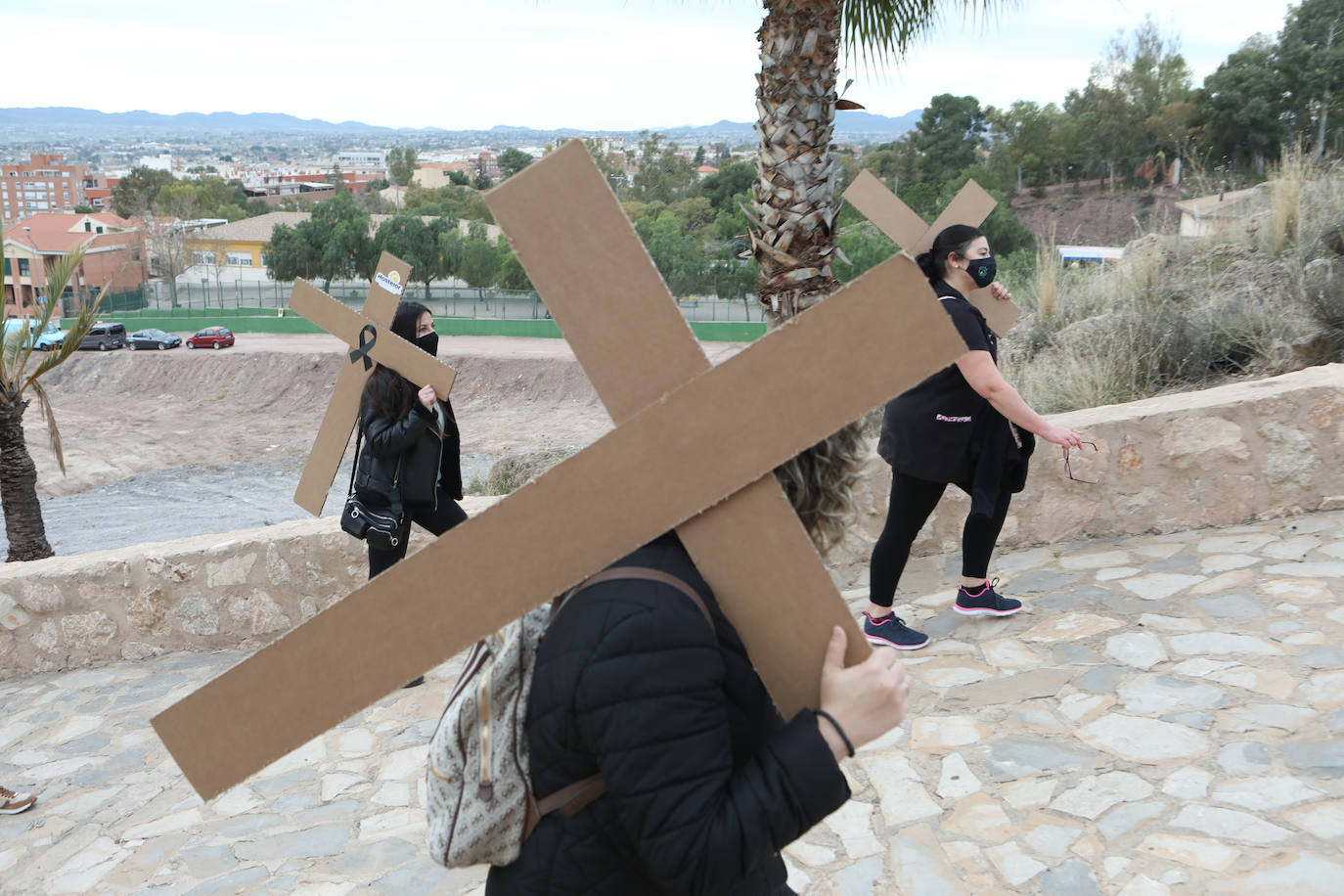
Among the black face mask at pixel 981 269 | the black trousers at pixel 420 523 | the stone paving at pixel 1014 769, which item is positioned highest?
the black face mask at pixel 981 269

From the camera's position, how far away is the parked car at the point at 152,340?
45500mm

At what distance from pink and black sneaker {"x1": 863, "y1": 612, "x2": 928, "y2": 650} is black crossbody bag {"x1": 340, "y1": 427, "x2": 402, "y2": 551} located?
201 cm

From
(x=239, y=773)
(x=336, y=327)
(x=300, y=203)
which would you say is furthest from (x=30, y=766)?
(x=300, y=203)

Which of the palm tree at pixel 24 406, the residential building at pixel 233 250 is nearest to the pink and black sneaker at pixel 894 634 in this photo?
the palm tree at pixel 24 406

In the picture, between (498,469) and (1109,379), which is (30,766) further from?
(498,469)

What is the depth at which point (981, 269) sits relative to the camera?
368 centimetres

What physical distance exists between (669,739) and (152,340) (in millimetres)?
50171

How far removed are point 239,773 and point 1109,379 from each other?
6332mm

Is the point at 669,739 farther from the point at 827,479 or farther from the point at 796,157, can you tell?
the point at 796,157

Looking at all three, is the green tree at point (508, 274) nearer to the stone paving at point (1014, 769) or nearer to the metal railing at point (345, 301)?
the metal railing at point (345, 301)

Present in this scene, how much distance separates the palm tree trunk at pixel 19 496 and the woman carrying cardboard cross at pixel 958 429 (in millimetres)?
9400

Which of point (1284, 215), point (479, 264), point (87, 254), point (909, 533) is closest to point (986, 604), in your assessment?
point (909, 533)

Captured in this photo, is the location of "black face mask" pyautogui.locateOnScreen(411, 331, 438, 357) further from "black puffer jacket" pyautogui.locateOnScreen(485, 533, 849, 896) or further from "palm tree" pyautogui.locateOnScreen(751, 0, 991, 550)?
"black puffer jacket" pyautogui.locateOnScreen(485, 533, 849, 896)

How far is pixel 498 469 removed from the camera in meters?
12.0
